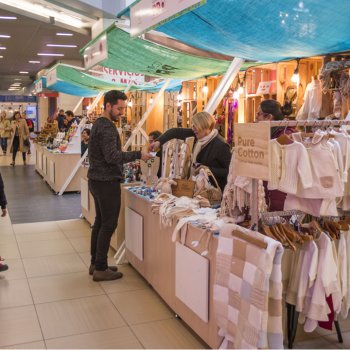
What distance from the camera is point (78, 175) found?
32.3 ft

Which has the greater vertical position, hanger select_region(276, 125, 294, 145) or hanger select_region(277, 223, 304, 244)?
hanger select_region(276, 125, 294, 145)

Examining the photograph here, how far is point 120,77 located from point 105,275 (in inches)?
244

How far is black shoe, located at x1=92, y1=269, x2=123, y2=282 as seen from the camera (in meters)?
4.48

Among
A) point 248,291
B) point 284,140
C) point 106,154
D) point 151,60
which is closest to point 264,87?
point 151,60

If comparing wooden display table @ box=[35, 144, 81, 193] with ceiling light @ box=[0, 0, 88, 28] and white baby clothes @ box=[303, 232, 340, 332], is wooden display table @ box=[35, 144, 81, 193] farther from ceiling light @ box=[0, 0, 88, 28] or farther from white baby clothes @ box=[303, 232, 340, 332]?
white baby clothes @ box=[303, 232, 340, 332]

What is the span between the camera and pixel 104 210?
4.39 meters

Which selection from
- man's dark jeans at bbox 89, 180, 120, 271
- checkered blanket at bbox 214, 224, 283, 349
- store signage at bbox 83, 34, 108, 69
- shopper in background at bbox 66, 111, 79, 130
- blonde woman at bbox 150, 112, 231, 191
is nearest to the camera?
checkered blanket at bbox 214, 224, 283, 349

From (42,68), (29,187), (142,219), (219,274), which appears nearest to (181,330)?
(219,274)

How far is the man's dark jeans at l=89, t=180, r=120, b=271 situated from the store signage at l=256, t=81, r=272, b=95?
149 inches

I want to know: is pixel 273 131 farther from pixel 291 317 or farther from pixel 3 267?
pixel 3 267

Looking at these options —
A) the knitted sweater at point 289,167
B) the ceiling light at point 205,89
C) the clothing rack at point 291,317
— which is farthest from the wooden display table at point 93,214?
the ceiling light at point 205,89

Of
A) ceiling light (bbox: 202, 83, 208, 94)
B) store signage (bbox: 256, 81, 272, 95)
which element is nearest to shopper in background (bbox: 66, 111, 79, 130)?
ceiling light (bbox: 202, 83, 208, 94)

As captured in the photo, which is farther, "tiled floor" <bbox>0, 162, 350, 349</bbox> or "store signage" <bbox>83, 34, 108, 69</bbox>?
"store signage" <bbox>83, 34, 108, 69</bbox>

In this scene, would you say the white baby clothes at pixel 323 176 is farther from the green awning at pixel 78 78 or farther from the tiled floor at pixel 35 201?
the green awning at pixel 78 78
